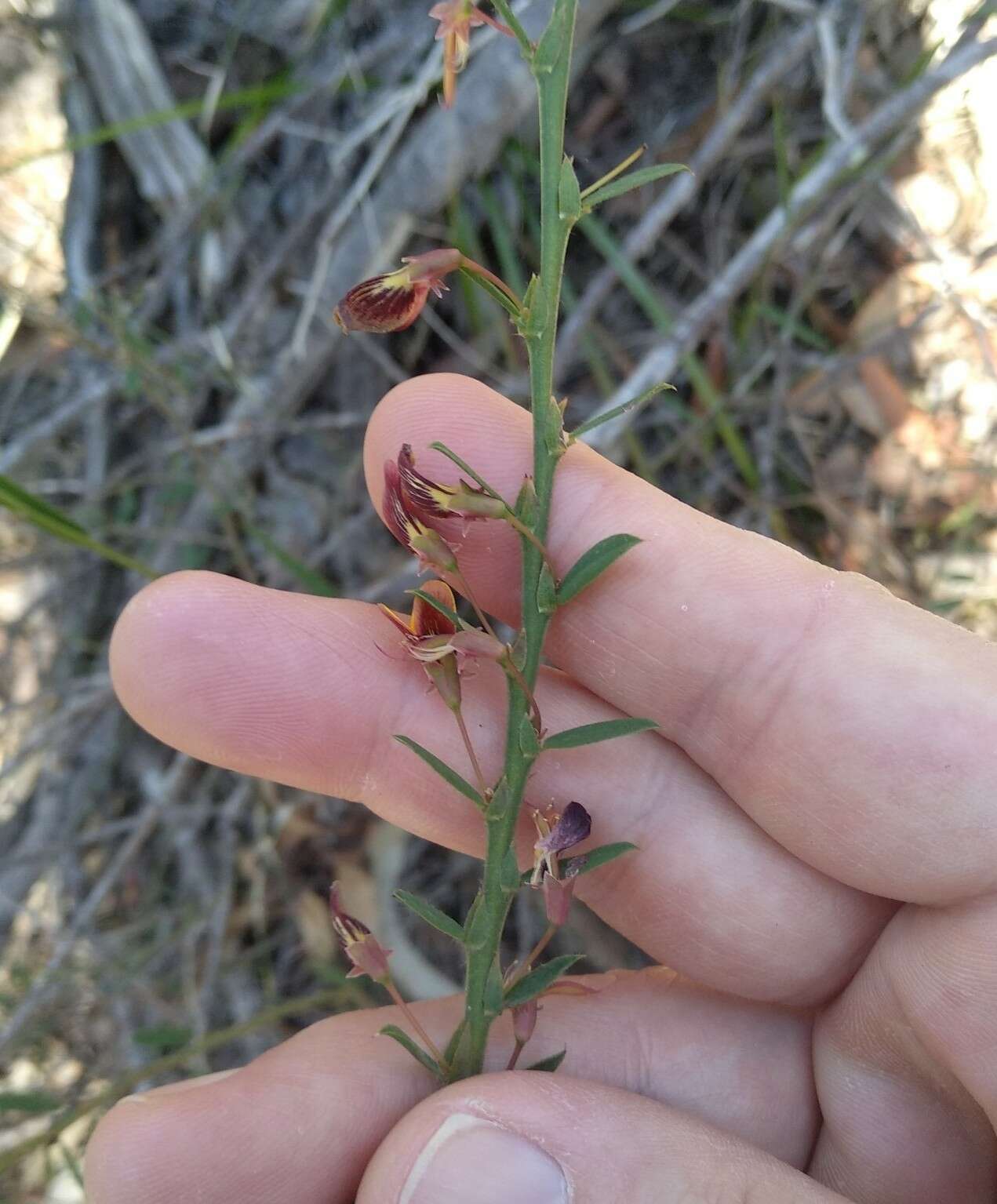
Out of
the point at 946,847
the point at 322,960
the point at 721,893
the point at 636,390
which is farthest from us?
the point at 322,960

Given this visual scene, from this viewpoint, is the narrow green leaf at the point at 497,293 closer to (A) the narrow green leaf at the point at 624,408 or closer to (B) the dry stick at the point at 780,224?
(A) the narrow green leaf at the point at 624,408

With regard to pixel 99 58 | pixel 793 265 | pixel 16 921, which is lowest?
pixel 16 921

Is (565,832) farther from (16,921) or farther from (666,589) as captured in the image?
(16,921)

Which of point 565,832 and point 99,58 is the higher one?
point 99,58

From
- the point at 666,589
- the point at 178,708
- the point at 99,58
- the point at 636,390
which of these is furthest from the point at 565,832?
the point at 99,58

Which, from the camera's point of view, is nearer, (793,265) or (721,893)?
(721,893)

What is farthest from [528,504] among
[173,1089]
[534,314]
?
[173,1089]

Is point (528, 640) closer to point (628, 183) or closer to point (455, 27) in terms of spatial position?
point (628, 183)
